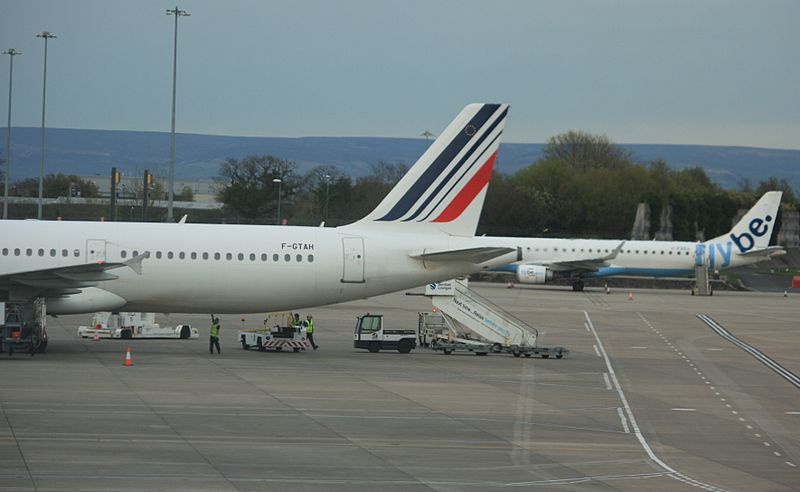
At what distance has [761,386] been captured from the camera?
34.2 meters

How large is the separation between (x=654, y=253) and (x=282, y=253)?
51765 mm

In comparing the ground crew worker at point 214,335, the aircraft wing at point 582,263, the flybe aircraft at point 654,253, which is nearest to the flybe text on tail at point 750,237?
the flybe aircraft at point 654,253

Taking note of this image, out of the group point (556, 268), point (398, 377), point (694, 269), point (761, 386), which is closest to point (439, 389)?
point (398, 377)

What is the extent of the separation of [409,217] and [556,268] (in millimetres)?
44515

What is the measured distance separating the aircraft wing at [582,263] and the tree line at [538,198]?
24523 millimetres

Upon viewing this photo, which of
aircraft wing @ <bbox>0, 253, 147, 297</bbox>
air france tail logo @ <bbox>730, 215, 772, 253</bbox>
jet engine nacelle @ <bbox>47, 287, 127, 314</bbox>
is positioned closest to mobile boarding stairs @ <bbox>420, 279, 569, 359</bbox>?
aircraft wing @ <bbox>0, 253, 147, 297</bbox>

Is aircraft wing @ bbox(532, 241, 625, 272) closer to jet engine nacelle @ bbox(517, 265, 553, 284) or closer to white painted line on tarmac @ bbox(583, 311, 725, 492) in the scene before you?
jet engine nacelle @ bbox(517, 265, 553, 284)

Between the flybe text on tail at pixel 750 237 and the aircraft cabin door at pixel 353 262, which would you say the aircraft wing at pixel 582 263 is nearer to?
the flybe text on tail at pixel 750 237

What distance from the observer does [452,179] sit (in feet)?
126

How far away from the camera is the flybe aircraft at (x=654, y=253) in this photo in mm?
82000

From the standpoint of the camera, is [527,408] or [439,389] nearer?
[527,408]

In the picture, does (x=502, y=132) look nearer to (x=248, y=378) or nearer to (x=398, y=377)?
(x=398, y=377)

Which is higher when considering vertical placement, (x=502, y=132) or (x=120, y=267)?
(x=502, y=132)

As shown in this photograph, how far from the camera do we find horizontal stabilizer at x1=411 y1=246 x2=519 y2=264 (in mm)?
37000
